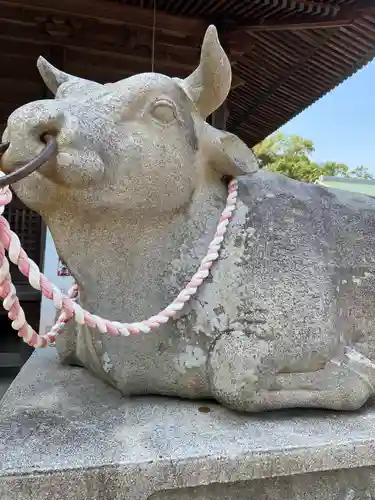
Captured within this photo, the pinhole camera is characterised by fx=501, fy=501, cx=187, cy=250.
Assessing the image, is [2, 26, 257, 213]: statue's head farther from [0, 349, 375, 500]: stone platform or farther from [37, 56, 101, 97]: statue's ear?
[0, 349, 375, 500]: stone platform

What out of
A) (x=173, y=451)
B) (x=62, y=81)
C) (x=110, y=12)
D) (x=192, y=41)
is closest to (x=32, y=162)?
(x=62, y=81)

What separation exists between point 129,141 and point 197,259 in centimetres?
33

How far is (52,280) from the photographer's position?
342cm

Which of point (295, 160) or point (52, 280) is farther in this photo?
point (295, 160)

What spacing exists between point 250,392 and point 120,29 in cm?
354

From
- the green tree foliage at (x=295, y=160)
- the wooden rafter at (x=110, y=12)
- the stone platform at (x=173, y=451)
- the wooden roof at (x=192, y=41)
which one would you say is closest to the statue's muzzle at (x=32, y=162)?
the stone platform at (x=173, y=451)

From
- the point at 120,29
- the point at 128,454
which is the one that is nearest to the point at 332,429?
the point at 128,454

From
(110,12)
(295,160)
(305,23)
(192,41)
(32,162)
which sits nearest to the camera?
(32,162)

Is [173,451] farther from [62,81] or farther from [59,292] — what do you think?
[62,81]

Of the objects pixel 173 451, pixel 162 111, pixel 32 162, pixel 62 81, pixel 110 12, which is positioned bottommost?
pixel 173 451

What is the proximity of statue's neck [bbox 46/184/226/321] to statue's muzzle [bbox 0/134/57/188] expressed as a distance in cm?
22

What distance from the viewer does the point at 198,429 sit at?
1.11 m

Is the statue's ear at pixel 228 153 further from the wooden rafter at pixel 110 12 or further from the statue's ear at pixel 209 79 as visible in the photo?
the wooden rafter at pixel 110 12

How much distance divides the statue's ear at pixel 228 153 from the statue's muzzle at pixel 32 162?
42cm
